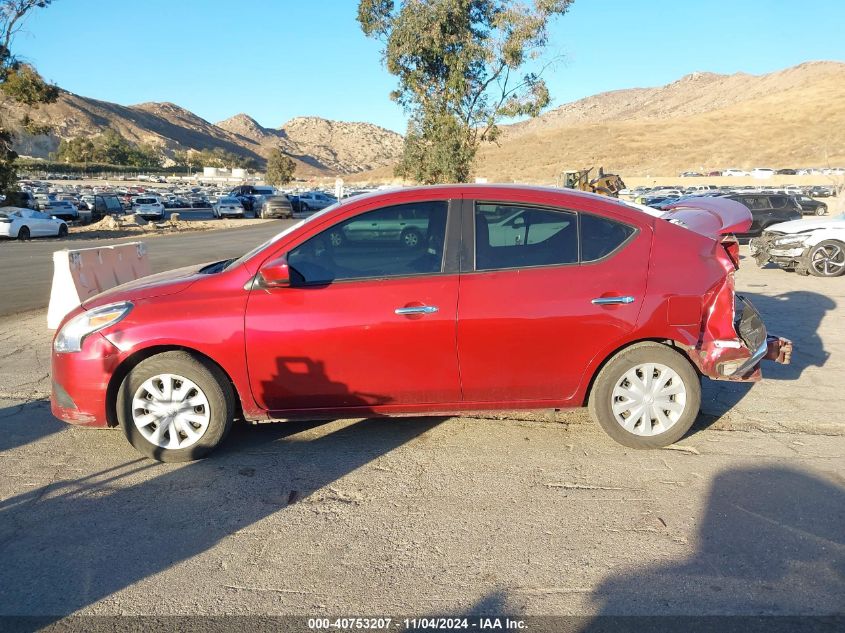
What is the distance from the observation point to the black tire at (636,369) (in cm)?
465

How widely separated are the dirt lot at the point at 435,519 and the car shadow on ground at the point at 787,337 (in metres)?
0.15

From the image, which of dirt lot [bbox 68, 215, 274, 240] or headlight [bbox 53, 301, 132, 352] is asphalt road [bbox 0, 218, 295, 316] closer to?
dirt lot [bbox 68, 215, 274, 240]

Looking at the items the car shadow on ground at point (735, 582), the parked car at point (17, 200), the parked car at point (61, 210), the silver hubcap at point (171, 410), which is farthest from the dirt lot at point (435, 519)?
the parked car at point (61, 210)

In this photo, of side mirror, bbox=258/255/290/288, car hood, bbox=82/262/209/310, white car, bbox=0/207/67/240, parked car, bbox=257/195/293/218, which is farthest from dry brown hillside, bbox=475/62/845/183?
side mirror, bbox=258/255/290/288

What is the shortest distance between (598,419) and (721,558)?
4.68 ft

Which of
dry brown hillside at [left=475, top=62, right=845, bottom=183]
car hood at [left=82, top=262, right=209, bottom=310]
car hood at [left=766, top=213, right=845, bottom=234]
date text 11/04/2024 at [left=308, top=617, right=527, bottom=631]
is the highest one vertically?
dry brown hillside at [left=475, top=62, right=845, bottom=183]

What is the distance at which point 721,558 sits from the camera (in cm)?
341

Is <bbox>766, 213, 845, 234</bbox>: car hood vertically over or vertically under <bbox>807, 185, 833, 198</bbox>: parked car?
under

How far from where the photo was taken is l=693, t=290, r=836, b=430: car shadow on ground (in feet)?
19.1

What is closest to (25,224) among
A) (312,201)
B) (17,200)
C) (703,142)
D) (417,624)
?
(17,200)

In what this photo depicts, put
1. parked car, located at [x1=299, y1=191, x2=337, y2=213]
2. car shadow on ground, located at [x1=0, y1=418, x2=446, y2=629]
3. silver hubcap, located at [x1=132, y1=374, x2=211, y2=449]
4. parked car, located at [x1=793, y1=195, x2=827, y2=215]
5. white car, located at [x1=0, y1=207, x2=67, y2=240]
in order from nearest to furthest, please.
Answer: car shadow on ground, located at [x1=0, y1=418, x2=446, y2=629] → silver hubcap, located at [x1=132, y1=374, x2=211, y2=449] → white car, located at [x1=0, y1=207, x2=67, y2=240] → parked car, located at [x1=793, y1=195, x2=827, y2=215] → parked car, located at [x1=299, y1=191, x2=337, y2=213]

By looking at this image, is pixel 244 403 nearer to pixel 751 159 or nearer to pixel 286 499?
pixel 286 499

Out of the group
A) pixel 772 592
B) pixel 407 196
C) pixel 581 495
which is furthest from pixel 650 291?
pixel 772 592

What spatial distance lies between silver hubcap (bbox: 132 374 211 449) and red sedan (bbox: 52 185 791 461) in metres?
0.01
